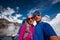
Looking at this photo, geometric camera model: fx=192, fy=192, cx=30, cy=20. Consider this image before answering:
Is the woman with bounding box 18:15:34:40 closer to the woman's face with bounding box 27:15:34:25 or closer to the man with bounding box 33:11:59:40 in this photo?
the woman's face with bounding box 27:15:34:25

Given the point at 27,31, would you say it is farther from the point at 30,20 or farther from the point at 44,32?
the point at 44,32

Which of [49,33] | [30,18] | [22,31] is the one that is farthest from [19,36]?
[49,33]

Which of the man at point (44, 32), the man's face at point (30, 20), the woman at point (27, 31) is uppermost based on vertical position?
the man's face at point (30, 20)

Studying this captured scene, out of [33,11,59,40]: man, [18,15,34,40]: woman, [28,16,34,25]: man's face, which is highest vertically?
[28,16,34,25]: man's face

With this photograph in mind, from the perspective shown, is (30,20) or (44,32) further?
(30,20)

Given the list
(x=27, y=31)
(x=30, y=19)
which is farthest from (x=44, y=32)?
(x=27, y=31)

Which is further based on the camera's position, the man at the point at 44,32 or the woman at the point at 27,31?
the woman at the point at 27,31

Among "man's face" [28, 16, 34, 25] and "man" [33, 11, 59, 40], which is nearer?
"man" [33, 11, 59, 40]

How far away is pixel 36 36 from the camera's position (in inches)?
58.6

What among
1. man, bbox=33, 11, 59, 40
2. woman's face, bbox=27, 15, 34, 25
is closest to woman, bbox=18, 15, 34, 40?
woman's face, bbox=27, 15, 34, 25

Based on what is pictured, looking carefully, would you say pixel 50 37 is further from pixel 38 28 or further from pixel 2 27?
pixel 2 27

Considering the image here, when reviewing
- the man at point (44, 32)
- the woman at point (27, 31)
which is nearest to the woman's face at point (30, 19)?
the woman at point (27, 31)

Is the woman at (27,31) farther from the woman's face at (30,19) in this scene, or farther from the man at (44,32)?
the man at (44,32)

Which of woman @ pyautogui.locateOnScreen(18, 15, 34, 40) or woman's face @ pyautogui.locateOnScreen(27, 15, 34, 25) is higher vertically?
woman's face @ pyautogui.locateOnScreen(27, 15, 34, 25)
